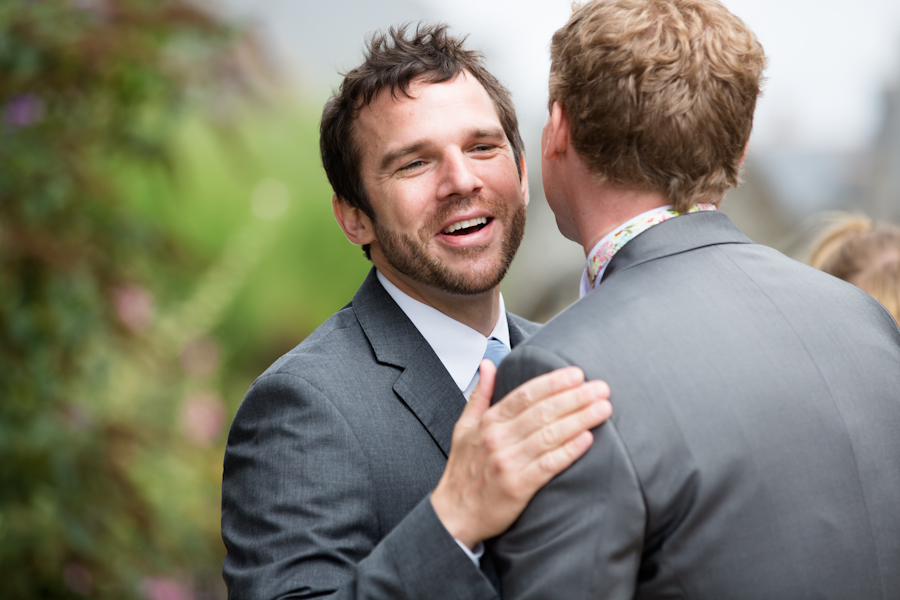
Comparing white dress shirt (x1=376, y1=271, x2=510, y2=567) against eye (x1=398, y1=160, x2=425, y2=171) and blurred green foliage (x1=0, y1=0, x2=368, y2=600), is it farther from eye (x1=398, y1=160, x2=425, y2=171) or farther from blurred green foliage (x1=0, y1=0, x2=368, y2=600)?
blurred green foliage (x1=0, y1=0, x2=368, y2=600)

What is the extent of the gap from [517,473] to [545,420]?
11 cm

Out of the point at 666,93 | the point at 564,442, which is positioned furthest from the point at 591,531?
the point at 666,93

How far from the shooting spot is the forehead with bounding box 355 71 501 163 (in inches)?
91.7

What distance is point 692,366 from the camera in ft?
4.84

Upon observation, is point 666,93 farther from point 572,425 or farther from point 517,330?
point 517,330

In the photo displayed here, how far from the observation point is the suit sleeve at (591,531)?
139 centimetres

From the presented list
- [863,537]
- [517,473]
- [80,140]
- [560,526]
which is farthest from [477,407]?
[80,140]

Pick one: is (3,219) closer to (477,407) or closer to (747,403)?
(477,407)

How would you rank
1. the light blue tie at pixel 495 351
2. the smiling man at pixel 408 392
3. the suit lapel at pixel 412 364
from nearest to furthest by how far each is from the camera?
the smiling man at pixel 408 392 < the suit lapel at pixel 412 364 < the light blue tie at pixel 495 351

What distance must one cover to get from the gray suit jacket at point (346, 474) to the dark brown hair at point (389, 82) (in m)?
0.51

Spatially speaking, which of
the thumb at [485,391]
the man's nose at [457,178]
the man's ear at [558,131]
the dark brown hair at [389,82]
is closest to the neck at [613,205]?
the man's ear at [558,131]

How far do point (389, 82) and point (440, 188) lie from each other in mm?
338

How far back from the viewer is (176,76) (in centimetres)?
321

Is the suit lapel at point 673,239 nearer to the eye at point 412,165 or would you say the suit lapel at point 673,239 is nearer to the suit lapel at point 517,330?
the eye at point 412,165
